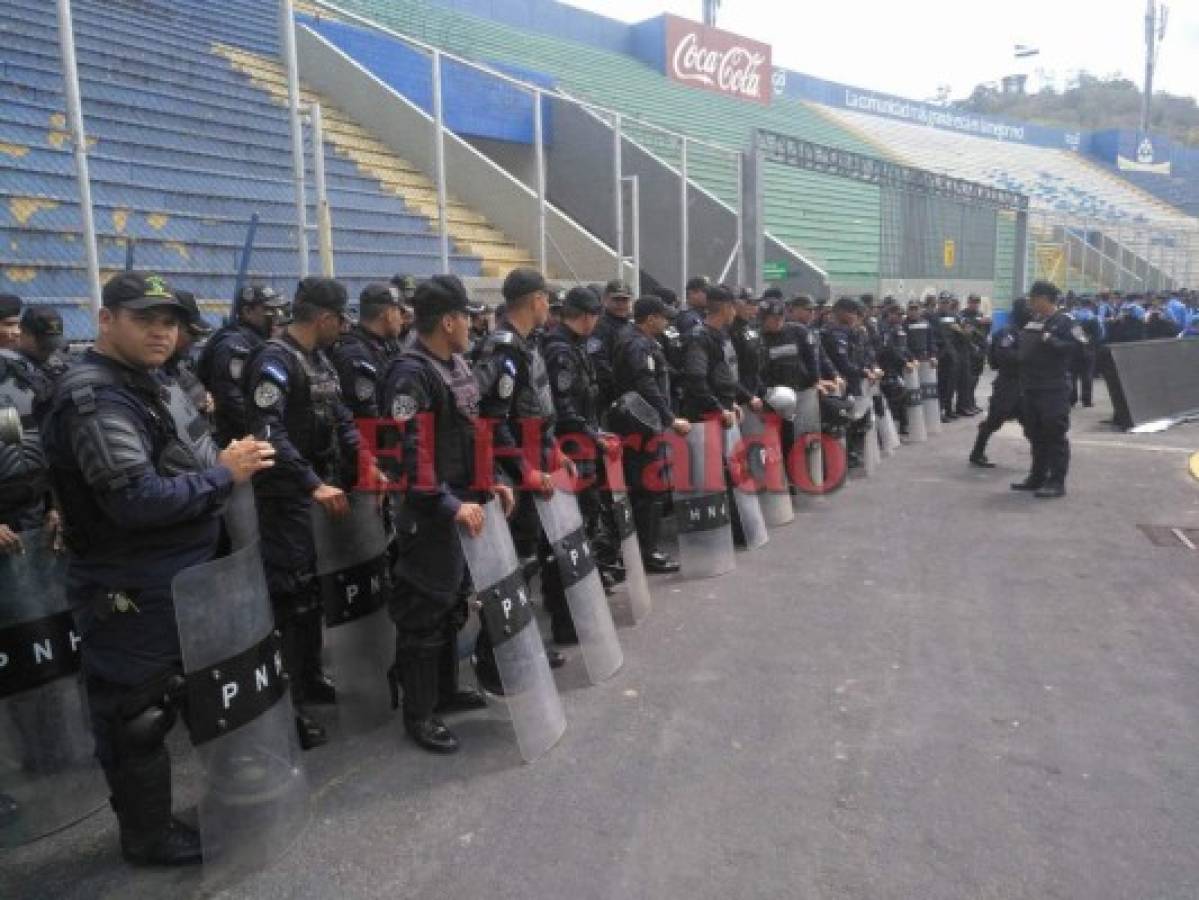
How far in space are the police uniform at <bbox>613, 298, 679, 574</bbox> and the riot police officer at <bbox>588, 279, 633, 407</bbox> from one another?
14 centimetres

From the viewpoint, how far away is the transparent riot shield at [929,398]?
35.2 feet

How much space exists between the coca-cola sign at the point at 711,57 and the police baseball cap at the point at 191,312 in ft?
76.0

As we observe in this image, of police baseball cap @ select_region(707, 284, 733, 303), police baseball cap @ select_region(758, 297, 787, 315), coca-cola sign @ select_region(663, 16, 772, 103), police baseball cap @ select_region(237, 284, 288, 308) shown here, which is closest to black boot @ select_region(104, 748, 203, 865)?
police baseball cap @ select_region(237, 284, 288, 308)

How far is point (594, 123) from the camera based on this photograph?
1477cm

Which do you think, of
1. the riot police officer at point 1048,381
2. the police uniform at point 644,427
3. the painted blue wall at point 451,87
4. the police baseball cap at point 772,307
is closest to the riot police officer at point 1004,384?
the riot police officer at point 1048,381

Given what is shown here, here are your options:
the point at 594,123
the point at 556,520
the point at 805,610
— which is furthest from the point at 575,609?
the point at 594,123

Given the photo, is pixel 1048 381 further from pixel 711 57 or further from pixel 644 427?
pixel 711 57

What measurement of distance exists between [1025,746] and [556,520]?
2070mm

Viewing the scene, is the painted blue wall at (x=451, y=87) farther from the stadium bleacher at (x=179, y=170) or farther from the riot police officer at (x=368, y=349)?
the riot police officer at (x=368, y=349)

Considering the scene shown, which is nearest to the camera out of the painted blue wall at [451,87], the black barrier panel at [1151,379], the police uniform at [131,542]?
the police uniform at [131,542]

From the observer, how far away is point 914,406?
34.8 ft

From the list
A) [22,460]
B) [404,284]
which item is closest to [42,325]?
[22,460]

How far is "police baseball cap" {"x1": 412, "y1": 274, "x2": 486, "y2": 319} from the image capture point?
3.34 metres

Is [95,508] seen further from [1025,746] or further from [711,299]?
[711,299]
